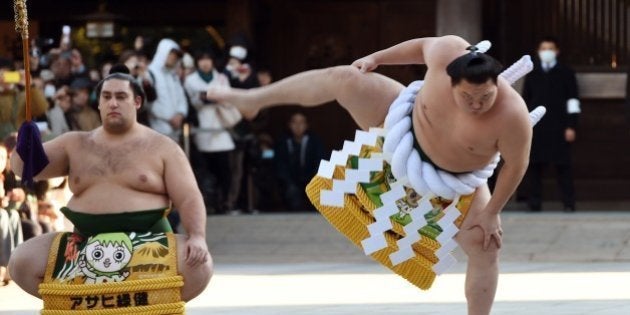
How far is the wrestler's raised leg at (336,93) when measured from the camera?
6.56 metres

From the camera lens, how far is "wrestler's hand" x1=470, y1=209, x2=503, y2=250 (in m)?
6.42

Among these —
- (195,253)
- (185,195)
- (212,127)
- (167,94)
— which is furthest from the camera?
(212,127)

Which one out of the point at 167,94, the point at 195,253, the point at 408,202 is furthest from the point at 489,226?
the point at 167,94

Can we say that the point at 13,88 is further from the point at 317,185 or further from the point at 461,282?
the point at 317,185

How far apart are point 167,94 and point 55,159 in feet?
16.1

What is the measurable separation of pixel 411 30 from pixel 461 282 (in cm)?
430

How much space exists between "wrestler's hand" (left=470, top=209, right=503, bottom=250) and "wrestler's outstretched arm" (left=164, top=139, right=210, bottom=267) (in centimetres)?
93

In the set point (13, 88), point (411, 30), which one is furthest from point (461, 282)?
point (411, 30)

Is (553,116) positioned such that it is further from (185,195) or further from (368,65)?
(185,195)

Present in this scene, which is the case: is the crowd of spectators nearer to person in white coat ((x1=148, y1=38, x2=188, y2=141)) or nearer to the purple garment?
person in white coat ((x1=148, y1=38, x2=188, y2=141))

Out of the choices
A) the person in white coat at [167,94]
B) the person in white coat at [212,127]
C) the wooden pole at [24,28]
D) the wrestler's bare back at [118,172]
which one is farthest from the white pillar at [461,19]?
the wrestler's bare back at [118,172]

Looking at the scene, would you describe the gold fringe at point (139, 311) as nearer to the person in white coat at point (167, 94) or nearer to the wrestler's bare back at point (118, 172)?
the wrestler's bare back at point (118, 172)

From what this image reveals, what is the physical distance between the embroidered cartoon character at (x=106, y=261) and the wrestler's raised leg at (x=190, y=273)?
6.8 inches

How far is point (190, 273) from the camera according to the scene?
20.9 feet
